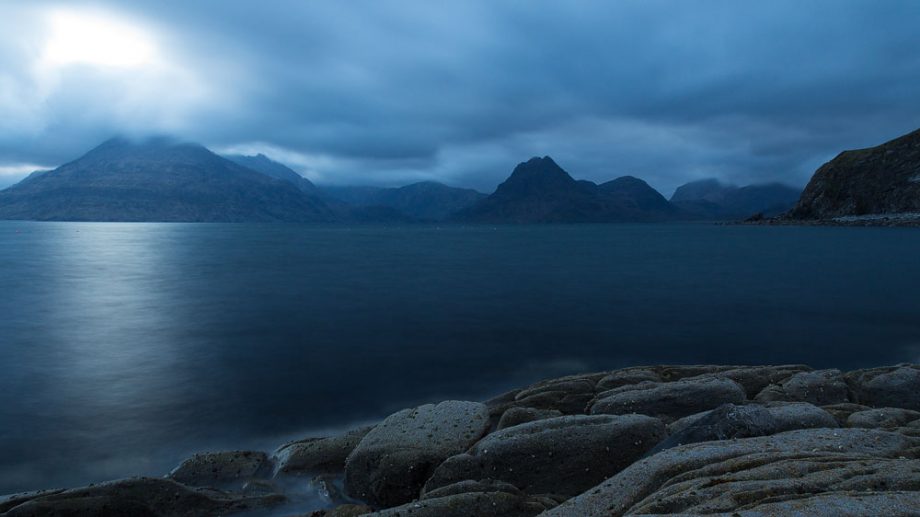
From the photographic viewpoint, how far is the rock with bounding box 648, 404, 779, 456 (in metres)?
12.0

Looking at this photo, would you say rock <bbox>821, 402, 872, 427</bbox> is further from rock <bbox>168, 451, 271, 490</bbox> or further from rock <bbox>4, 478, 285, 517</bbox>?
rock <bbox>168, 451, 271, 490</bbox>

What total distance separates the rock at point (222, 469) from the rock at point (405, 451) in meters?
3.30

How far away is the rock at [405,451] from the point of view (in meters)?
13.4

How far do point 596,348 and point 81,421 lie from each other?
26.1 m

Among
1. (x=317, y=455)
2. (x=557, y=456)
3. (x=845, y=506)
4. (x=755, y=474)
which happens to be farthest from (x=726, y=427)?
(x=317, y=455)

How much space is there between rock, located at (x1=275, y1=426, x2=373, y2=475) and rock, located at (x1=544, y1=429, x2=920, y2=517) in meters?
7.83

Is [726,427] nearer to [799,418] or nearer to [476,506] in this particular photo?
[799,418]

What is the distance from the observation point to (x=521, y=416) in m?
15.9

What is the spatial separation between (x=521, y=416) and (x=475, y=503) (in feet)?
17.4

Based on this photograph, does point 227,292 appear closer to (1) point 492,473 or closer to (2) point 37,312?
(2) point 37,312

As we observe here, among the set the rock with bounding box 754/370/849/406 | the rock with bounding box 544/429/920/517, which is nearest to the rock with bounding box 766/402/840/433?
the rock with bounding box 544/429/920/517

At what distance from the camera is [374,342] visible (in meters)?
33.4

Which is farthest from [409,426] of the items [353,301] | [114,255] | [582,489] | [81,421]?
[114,255]

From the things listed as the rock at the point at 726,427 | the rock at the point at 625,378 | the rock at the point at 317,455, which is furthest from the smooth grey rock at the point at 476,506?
the rock at the point at 625,378
